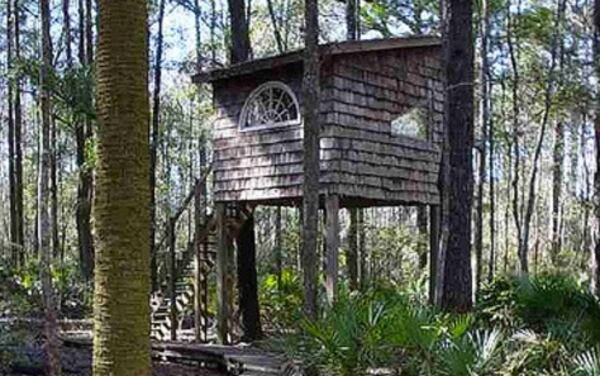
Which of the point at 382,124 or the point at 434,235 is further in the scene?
the point at 434,235

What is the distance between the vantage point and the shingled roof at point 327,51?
12.5 meters

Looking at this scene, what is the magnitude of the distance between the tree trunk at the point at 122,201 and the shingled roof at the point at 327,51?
8.55 m

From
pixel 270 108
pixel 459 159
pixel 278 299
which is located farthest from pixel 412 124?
pixel 278 299

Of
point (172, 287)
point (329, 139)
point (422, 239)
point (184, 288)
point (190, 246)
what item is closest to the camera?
point (329, 139)

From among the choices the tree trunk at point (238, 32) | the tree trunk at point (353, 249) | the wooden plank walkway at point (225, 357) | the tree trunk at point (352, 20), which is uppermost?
the tree trunk at point (352, 20)

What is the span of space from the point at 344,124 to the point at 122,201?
901 cm

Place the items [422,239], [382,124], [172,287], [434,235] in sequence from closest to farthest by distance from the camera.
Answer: [382,124] < [434,235] < [172,287] < [422,239]

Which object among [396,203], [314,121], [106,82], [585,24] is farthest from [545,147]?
[106,82]

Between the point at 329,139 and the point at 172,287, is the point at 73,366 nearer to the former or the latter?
the point at 172,287

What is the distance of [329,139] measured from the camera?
41.0 feet

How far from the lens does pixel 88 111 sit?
562 inches

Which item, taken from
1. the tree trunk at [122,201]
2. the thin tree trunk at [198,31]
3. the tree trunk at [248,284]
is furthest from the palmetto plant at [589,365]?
the thin tree trunk at [198,31]

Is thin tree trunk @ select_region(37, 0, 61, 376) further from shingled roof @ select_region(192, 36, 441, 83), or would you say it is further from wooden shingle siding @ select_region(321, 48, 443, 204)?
wooden shingle siding @ select_region(321, 48, 443, 204)

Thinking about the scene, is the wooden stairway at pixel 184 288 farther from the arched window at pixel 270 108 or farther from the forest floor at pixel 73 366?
the forest floor at pixel 73 366
